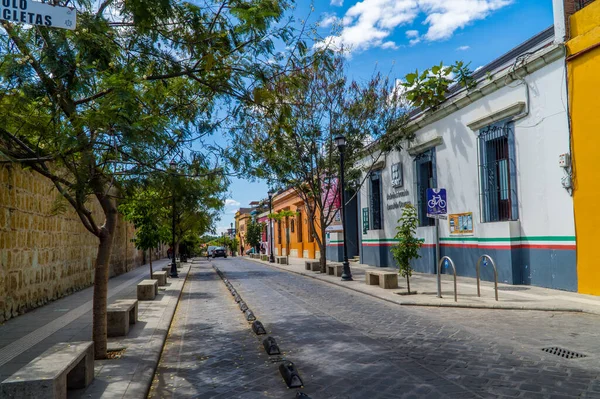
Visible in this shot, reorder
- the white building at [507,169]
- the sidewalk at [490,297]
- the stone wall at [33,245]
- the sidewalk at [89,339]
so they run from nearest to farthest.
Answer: the sidewalk at [89,339] → the stone wall at [33,245] → the sidewalk at [490,297] → the white building at [507,169]

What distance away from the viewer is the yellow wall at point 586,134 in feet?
36.2

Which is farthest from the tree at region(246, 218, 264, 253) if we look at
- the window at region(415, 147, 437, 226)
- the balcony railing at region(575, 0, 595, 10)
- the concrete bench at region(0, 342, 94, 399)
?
the concrete bench at region(0, 342, 94, 399)

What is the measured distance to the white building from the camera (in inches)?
484

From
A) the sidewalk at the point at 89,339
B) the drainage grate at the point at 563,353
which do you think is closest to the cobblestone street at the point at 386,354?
the drainage grate at the point at 563,353

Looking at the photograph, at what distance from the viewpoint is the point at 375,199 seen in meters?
24.1

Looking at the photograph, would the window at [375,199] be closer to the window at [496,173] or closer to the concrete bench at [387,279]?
the window at [496,173]

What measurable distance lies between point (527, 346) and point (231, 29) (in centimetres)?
631

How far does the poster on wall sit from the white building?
0.03 m

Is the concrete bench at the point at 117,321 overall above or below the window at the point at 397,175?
below

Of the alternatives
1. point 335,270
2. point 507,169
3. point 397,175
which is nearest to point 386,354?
point 507,169

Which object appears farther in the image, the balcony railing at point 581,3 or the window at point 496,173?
the window at point 496,173

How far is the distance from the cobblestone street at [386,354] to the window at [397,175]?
10.2 metres

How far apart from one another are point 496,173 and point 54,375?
45.7ft

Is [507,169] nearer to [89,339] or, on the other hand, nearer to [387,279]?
[387,279]
